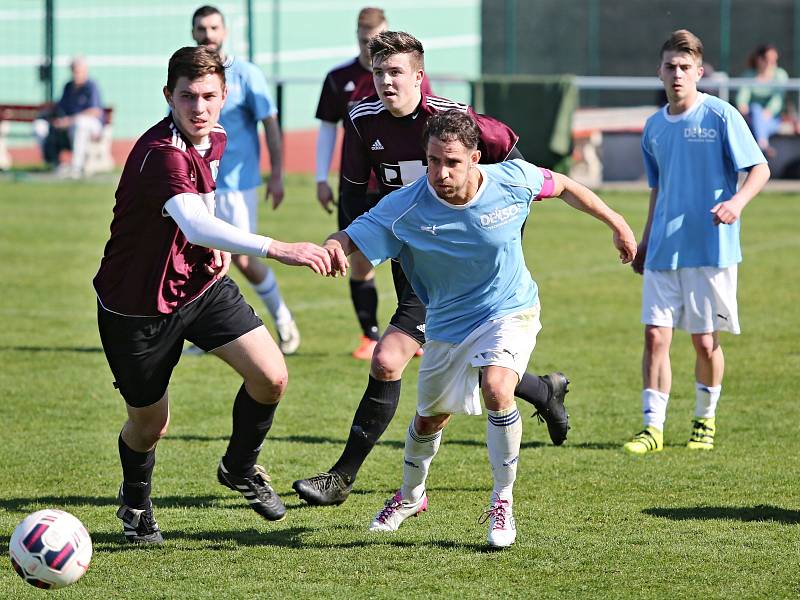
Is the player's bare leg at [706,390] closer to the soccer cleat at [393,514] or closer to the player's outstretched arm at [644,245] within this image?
the player's outstretched arm at [644,245]

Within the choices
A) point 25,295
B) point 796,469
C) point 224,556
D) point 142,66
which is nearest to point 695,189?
point 796,469

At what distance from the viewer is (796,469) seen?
6.82 m

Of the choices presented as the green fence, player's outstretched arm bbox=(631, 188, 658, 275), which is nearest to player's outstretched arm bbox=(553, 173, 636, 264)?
player's outstretched arm bbox=(631, 188, 658, 275)

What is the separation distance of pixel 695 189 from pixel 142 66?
→ 99.4 ft

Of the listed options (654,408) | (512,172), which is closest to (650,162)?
(654,408)

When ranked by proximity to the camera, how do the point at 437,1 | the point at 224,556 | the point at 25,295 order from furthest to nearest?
the point at 437,1, the point at 25,295, the point at 224,556

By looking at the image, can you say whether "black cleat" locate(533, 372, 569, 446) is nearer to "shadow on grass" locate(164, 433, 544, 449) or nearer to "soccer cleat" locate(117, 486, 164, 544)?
"shadow on grass" locate(164, 433, 544, 449)

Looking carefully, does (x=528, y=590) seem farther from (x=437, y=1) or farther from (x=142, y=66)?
(x=437, y=1)

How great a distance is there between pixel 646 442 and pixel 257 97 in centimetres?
397

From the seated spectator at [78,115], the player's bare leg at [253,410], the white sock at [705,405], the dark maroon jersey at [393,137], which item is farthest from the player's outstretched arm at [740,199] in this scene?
the seated spectator at [78,115]

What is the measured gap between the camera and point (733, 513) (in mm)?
6039

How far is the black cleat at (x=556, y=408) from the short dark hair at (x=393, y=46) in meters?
1.76

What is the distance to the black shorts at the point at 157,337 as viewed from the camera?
547cm

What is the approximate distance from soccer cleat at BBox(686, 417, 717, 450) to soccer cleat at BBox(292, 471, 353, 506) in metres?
2.25
